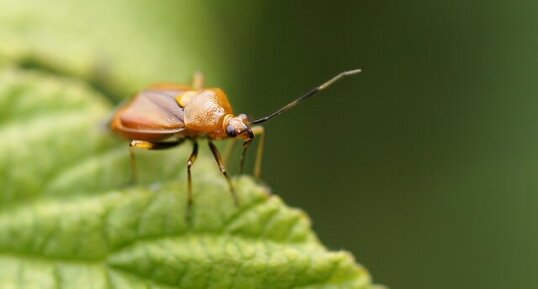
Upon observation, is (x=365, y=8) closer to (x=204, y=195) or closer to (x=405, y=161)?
(x=405, y=161)

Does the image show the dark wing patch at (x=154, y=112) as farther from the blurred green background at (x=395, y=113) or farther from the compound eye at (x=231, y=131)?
the blurred green background at (x=395, y=113)

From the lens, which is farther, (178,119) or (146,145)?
(178,119)

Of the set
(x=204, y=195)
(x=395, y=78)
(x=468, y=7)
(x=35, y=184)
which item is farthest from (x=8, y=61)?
(x=468, y=7)

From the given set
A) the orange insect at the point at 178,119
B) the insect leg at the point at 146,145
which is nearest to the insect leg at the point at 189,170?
the orange insect at the point at 178,119

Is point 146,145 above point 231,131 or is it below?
below

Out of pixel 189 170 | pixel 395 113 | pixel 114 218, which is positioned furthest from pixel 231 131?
pixel 395 113

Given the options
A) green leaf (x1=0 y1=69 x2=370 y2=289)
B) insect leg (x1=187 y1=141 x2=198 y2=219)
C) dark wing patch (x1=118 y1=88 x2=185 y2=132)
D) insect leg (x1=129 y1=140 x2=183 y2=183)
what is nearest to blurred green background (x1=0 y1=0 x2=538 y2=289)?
dark wing patch (x1=118 y1=88 x2=185 y2=132)

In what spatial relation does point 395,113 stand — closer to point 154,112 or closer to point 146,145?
point 154,112
